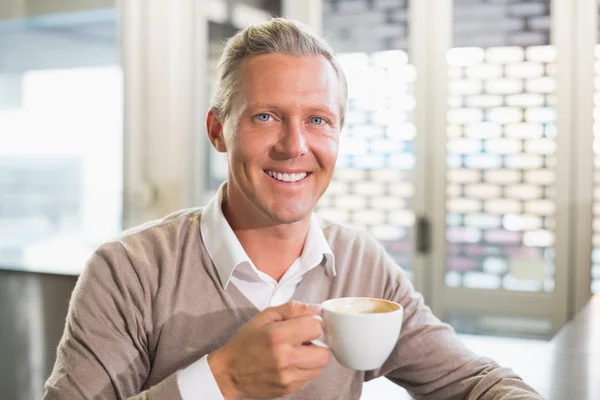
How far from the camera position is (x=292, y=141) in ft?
3.83

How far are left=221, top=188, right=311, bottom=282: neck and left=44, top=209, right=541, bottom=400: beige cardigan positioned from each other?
58 mm

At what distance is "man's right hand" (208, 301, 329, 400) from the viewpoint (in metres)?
0.90

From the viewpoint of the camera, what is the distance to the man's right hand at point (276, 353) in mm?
903

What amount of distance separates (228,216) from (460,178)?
7.08 ft

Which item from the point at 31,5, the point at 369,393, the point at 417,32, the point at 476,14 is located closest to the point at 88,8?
the point at 31,5

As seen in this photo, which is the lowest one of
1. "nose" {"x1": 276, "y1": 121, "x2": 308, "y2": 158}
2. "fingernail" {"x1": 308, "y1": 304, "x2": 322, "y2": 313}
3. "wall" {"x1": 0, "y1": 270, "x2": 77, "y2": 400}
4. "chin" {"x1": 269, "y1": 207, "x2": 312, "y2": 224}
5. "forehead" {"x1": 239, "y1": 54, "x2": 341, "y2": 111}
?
"wall" {"x1": 0, "y1": 270, "x2": 77, "y2": 400}

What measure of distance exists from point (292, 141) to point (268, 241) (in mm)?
221

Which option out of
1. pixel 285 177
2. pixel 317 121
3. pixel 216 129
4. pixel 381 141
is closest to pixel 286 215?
pixel 285 177

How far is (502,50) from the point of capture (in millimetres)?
3221

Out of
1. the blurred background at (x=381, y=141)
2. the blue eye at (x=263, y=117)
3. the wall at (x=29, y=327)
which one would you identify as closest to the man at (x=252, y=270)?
the blue eye at (x=263, y=117)

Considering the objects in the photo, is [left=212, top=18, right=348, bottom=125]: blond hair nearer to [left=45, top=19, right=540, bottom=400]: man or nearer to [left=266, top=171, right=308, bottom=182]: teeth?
[left=45, top=19, right=540, bottom=400]: man

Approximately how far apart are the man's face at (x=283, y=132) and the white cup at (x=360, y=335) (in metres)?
0.32

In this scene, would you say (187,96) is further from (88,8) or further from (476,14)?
(476,14)

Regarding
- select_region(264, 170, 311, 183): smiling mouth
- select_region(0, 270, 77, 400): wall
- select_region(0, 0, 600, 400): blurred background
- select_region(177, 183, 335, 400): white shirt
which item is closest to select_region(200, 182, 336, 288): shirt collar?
select_region(177, 183, 335, 400): white shirt
